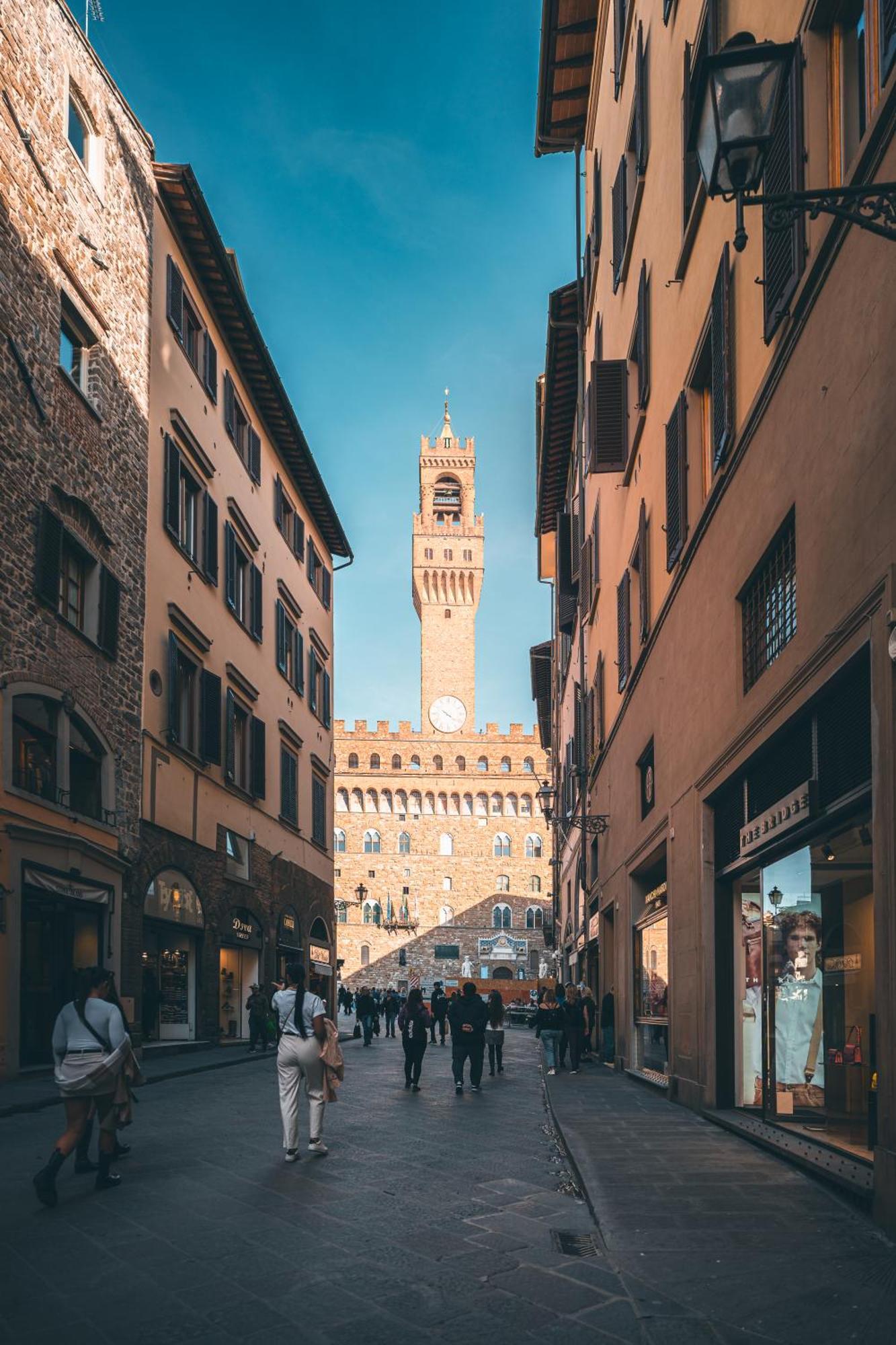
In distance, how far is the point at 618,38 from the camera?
1933 centimetres

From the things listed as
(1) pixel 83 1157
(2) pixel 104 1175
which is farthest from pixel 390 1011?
(2) pixel 104 1175

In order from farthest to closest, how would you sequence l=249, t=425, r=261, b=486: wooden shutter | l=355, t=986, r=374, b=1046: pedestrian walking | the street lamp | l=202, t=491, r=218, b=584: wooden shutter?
l=355, t=986, r=374, b=1046: pedestrian walking
l=249, t=425, r=261, b=486: wooden shutter
l=202, t=491, r=218, b=584: wooden shutter
the street lamp

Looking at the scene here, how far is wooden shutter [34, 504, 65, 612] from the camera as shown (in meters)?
16.8

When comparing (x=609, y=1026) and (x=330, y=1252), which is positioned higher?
(x=330, y=1252)

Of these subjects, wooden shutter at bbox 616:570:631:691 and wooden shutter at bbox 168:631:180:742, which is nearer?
wooden shutter at bbox 616:570:631:691

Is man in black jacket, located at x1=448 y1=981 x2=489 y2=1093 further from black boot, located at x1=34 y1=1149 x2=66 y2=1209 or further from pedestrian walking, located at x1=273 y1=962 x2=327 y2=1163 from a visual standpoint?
black boot, located at x1=34 y1=1149 x2=66 y2=1209

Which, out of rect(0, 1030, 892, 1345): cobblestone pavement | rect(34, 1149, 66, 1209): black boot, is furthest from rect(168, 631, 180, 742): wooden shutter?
rect(34, 1149, 66, 1209): black boot

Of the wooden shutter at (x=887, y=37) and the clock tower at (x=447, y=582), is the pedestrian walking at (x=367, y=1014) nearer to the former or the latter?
the wooden shutter at (x=887, y=37)

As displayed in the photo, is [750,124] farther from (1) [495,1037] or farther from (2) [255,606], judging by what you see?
(2) [255,606]

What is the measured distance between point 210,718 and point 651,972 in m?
10.9

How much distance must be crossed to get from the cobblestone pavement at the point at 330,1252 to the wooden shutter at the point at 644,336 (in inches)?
371

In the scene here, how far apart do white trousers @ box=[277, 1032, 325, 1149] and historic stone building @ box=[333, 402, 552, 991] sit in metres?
75.7

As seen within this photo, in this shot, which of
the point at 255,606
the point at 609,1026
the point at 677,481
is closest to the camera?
the point at 677,481

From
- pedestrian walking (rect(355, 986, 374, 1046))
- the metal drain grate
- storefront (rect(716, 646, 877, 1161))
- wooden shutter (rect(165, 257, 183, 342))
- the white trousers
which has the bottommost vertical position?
pedestrian walking (rect(355, 986, 374, 1046))
